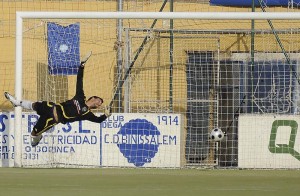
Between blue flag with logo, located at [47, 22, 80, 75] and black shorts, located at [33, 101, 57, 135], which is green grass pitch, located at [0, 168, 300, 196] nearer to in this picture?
black shorts, located at [33, 101, 57, 135]

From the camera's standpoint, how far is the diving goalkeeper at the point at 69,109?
1711cm

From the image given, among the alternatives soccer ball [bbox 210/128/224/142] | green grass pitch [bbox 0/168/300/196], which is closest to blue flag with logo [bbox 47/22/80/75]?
green grass pitch [bbox 0/168/300/196]

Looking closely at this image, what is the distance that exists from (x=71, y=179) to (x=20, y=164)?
312 cm

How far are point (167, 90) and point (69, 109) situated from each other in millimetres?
4132

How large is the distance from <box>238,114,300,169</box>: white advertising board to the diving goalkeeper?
3.97 m

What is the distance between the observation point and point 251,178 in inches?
647

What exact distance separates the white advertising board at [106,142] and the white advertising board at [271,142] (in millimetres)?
1532

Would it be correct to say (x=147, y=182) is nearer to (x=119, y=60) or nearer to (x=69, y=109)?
(x=69, y=109)

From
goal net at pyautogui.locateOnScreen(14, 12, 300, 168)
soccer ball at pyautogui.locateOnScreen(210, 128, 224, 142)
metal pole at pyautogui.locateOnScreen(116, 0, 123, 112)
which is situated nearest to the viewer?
soccer ball at pyautogui.locateOnScreen(210, 128, 224, 142)

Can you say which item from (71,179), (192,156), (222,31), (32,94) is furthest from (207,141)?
(71,179)

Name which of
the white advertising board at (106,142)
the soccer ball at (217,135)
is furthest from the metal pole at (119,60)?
the soccer ball at (217,135)

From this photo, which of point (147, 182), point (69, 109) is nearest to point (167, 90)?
point (69, 109)

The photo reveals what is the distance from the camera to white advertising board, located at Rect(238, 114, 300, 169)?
19.8m

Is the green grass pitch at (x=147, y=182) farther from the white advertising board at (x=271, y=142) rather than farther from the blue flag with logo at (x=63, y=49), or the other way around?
the blue flag with logo at (x=63, y=49)
